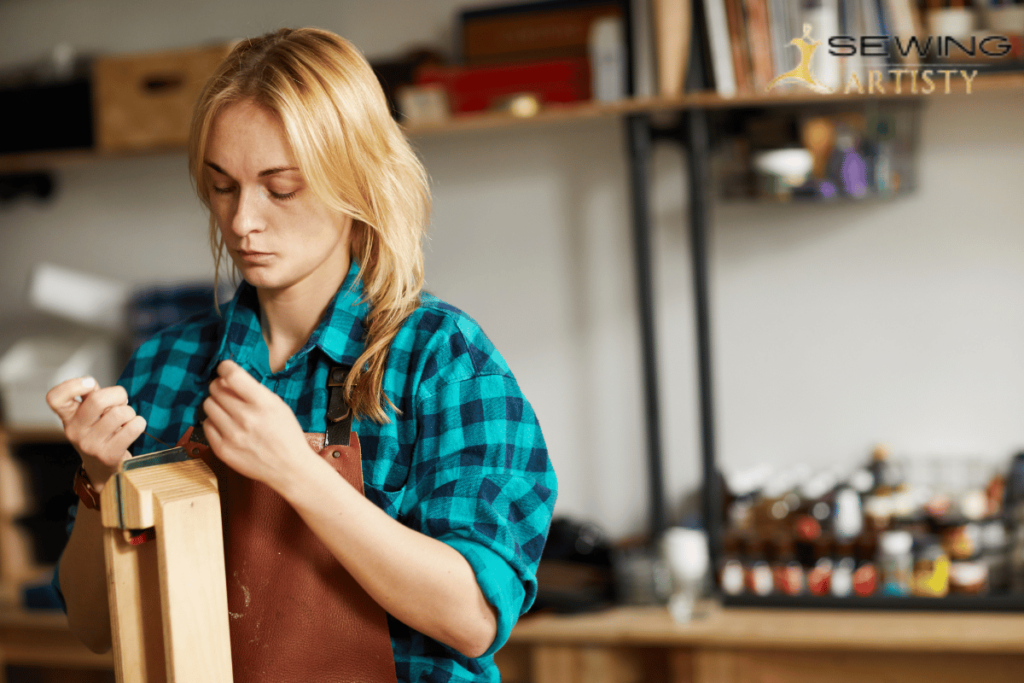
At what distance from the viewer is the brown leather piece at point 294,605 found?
854mm

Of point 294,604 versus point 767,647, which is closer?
point 294,604

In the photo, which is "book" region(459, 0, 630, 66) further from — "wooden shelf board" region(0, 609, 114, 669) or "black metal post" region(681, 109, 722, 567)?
"wooden shelf board" region(0, 609, 114, 669)

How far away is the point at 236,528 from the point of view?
0.87 metres

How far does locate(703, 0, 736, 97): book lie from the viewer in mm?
2041

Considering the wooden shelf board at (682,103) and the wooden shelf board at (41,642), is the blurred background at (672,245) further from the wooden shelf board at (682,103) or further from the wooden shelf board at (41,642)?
the wooden shelf board at (41,642)

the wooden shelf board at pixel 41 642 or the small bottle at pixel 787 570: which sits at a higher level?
the small bottle at pixel 787 570

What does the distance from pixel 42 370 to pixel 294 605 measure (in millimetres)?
2089

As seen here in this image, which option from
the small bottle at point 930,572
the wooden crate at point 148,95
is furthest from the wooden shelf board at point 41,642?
the small bottle at point 930,572

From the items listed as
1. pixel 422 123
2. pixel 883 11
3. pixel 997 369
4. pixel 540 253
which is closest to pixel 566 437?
pixel 540 253

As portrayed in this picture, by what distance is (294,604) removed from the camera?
854 mm

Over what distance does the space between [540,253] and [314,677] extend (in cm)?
Answer: 180

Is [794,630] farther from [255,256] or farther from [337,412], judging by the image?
[255,256]

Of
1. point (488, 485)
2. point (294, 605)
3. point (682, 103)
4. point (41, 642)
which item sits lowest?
point (41, 642)
